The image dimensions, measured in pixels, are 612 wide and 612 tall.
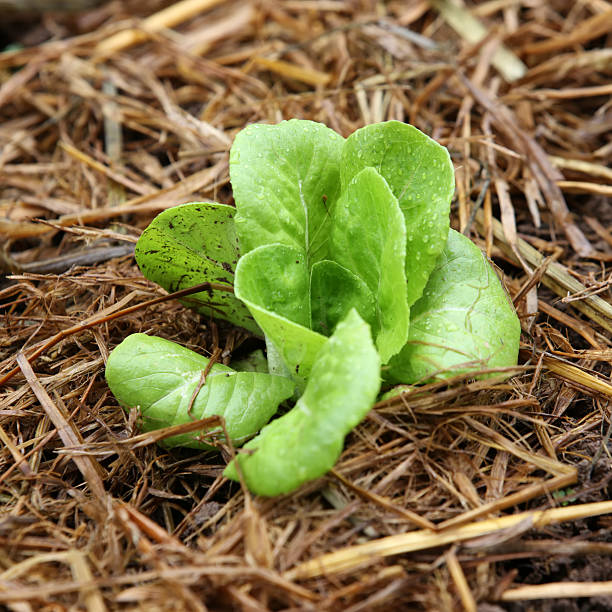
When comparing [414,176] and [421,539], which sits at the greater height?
[414,176]

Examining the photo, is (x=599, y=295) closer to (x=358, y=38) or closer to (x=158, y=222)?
(x=158, y=222)

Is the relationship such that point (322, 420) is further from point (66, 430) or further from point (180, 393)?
point (66, 430)

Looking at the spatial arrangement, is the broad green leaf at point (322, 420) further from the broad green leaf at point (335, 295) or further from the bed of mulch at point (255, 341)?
the broad green leaf at point (335, 295)

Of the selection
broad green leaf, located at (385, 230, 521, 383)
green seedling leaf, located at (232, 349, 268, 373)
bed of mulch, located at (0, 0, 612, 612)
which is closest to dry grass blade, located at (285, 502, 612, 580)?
bed of mulch, located at (0, 0, 612, 612)

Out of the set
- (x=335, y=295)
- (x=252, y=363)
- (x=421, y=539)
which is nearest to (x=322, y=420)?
(x=421, y=539)

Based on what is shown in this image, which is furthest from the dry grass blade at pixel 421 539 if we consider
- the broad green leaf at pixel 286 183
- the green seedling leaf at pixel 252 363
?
the broad green leaf at pixel 286 183

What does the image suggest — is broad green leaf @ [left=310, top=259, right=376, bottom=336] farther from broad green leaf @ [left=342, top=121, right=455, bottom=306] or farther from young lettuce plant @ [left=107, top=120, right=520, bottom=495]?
broad green leaf @ [left=342, top=121, right=455, bottom=306]
